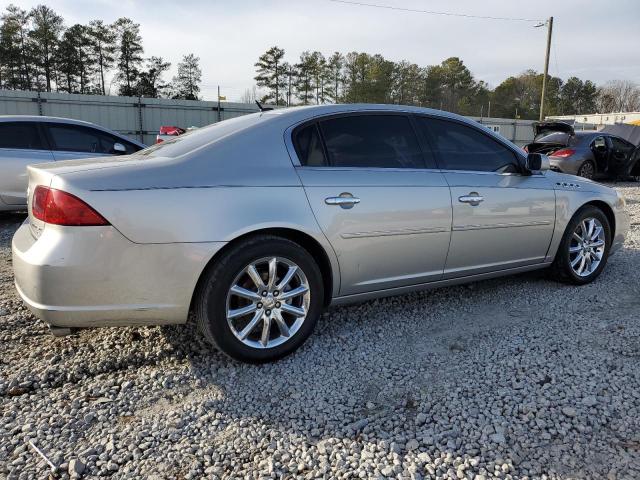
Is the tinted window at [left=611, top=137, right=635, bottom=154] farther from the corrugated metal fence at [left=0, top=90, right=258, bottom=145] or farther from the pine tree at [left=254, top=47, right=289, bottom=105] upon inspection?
the pine tree at [left=254, top=47, right=289, bottom=105]

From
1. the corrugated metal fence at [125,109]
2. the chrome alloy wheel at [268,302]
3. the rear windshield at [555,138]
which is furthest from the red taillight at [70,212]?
the corrugated metal fence at [125,109]

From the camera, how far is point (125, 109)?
911 inches

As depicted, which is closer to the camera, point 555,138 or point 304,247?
point 304,247

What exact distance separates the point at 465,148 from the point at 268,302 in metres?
1.99

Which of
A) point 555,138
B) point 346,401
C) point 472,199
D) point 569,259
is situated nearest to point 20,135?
point 472,199

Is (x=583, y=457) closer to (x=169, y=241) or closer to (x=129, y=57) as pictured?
(x=169, y=241)

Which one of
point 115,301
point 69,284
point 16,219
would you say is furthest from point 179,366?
point 16,219

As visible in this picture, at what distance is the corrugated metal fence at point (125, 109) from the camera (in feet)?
68.1

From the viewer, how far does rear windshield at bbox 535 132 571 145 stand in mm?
12383

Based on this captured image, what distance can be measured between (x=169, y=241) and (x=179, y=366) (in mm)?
791

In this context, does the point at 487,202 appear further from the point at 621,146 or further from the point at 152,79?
the point at 152,79

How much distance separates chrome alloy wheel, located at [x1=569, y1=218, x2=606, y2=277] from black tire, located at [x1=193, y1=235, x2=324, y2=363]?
2681 mm

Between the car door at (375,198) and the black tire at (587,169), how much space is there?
10.6 meters

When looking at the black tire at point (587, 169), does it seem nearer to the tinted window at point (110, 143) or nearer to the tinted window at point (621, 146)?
the tinted window at point (621, 146)
